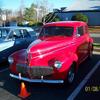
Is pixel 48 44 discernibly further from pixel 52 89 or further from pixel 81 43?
pixel 81 43

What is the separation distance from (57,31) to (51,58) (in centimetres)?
183

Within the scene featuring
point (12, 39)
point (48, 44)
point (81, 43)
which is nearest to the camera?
point (48, 44)

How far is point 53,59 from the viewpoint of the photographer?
8.16 m

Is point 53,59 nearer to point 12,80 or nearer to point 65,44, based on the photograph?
point 65,44

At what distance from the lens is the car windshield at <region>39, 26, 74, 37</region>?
383 inches

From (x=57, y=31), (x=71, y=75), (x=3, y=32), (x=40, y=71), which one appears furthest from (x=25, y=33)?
(x=40, y=71)

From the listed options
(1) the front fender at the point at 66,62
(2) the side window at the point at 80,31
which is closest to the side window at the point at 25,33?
(2) the side window at the point at 80,31

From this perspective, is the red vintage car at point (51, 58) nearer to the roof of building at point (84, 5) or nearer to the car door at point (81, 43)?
the car door at point (81, 43)

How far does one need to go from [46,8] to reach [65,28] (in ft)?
206

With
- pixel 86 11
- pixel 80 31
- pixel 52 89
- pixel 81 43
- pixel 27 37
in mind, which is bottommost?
pixel 86 11

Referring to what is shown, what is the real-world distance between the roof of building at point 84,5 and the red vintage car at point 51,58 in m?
39.9

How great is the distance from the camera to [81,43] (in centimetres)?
1010

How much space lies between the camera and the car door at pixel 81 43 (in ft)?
32.2

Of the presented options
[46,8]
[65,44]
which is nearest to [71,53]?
[65,44]
